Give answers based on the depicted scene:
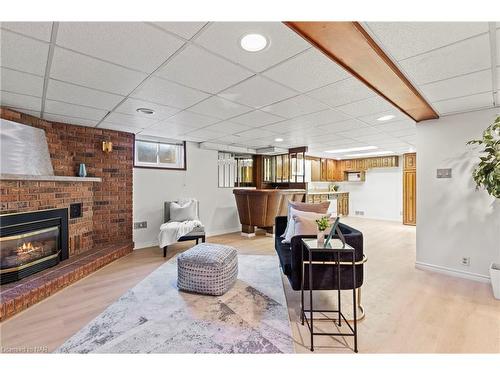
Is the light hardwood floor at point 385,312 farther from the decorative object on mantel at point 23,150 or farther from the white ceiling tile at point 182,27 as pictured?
the white ceiling tile at point 182,27

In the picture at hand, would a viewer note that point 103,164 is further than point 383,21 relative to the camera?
Yes

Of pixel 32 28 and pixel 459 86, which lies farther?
pixel 459 86

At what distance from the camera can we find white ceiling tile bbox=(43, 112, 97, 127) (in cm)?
328

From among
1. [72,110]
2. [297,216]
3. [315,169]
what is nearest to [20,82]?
[72,110]

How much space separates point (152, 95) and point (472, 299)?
4.09 m

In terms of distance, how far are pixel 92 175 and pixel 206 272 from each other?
287 centimetres

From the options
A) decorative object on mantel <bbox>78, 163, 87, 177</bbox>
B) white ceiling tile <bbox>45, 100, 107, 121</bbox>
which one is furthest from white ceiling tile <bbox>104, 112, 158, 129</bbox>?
decorative object on mantel <bbox>78, 163, 87, 177</bbox>

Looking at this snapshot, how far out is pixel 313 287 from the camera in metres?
2.11

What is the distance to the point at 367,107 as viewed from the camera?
293 centimetres

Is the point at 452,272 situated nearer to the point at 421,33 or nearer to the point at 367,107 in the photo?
the point at 367,107

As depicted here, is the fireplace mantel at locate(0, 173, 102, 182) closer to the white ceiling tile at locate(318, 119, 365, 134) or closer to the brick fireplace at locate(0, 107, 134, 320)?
the brick fireplace at locate(0, 107, 134, 320)

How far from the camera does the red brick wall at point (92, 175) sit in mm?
3102

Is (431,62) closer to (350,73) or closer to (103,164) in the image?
(350,73)
